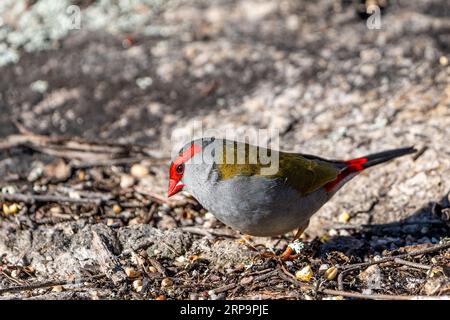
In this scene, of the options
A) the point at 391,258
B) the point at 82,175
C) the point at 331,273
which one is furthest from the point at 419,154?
the point at 82,175

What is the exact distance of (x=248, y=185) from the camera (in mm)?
4277

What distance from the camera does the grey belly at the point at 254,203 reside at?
4262 mm

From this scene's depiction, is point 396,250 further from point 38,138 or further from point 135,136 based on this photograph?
point 38,138

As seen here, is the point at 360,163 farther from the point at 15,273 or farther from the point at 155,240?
the point at 15,273

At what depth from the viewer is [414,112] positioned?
5906 mm

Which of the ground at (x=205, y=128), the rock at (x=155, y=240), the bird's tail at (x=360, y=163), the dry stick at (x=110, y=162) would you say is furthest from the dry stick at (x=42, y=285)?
the bird's tail at (x=360, y=163)

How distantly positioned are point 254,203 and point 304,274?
0.55 metres

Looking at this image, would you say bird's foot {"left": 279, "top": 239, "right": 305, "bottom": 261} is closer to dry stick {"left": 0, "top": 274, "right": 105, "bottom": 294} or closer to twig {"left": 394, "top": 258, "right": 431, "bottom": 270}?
twig {"left": 394, "top": 258, "right": 431, "bottom": 270}

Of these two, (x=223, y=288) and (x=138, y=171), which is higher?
(x=138, y=171)

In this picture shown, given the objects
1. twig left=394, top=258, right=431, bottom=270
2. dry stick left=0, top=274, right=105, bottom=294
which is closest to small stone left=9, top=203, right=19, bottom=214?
dry stick left=0, top=274, right=105, bottom=294

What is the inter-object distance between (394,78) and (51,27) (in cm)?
387

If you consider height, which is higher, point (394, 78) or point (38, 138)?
point (394, 78)

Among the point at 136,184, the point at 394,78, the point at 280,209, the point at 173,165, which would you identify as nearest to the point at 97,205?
the point at 136,184

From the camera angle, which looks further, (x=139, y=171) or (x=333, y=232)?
(x=139, y=171)
